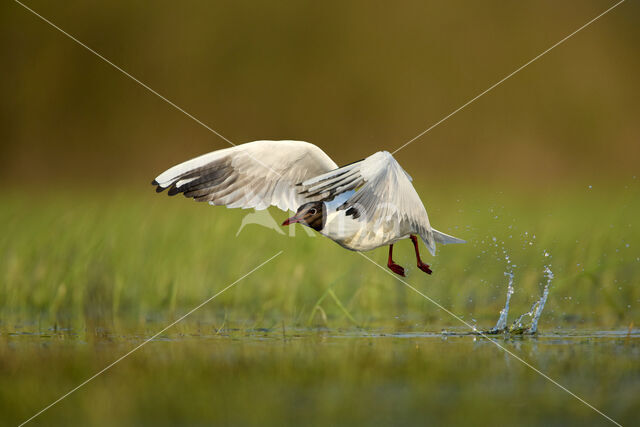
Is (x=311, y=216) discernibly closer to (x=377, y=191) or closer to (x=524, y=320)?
(x=377, y=191)

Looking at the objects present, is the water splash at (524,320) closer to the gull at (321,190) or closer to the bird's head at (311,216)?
the gull at (321,190)

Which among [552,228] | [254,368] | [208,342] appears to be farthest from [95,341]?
[552,228]

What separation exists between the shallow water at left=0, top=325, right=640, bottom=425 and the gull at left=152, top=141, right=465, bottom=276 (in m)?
0.75

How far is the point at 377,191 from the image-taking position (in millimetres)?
6086

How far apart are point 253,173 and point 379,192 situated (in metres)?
1.37

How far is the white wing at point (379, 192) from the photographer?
234 inches

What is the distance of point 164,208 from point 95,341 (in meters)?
3.36

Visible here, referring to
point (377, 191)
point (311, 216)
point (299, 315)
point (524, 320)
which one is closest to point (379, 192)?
point (377, 191)

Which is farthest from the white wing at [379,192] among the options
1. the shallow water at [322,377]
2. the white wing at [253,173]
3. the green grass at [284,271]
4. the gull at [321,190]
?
the green grass at [284,271]

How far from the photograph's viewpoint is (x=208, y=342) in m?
6.98

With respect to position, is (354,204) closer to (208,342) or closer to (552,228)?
(208,342)

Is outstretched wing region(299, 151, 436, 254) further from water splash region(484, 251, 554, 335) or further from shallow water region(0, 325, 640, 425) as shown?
water splash region(484, 251, 554, 335)

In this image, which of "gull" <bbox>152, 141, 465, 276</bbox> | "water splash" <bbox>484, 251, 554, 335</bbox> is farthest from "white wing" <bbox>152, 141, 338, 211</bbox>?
"water splash" <bbox>484, 251, 554, 335</bbox>

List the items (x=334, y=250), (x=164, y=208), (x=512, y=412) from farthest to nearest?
1. (x=164, y=208)
2. (x=334, y=250)
3. (x=512, y=412)
